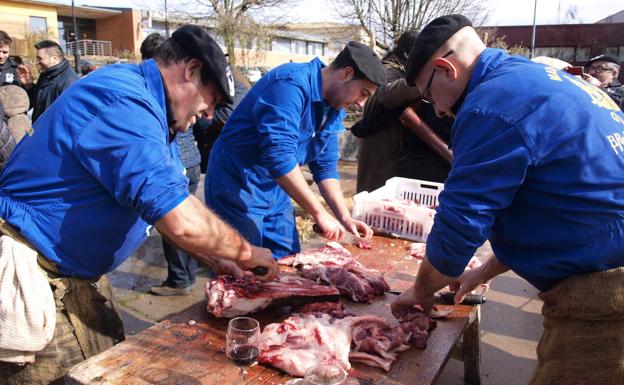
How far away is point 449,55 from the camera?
214cm

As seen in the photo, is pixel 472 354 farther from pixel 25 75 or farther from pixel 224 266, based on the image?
pixel 25 75

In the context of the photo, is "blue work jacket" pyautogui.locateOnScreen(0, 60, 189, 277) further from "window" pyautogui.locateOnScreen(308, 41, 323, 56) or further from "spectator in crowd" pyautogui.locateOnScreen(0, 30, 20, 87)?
"window" pyautogui.locateOnScreen(308, 41, 323, 56)

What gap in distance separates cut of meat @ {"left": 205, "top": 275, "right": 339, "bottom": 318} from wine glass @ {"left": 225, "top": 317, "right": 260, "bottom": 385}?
45 cm

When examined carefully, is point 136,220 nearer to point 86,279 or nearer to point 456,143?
point 86,279

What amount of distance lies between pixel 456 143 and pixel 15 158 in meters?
2.07

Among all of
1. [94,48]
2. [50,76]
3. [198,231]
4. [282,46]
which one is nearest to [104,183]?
[198,231]

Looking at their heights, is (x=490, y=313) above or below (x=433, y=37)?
below

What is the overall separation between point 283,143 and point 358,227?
3.43 ft

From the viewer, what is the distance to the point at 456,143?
2.00 meters

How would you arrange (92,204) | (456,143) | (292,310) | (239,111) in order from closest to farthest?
(456,143) → (92,204) → (292,310) → (239,111)

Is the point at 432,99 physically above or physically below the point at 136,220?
above

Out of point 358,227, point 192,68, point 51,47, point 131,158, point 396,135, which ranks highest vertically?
point 51,47

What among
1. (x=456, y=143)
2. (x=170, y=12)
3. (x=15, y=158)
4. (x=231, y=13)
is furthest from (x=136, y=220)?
(x=170, y=12)

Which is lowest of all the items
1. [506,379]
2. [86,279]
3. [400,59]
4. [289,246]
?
[506,379]
